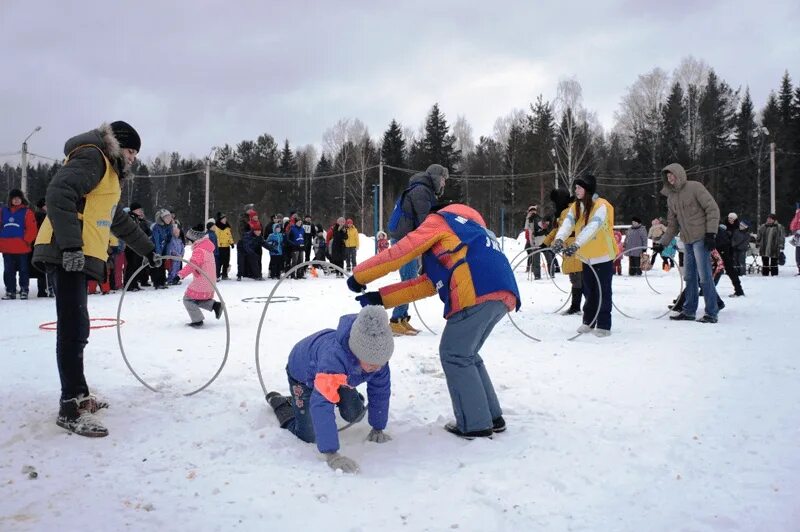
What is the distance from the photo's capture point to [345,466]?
314 cm

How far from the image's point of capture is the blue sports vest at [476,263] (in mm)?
3602

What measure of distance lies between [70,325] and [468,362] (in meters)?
2.60

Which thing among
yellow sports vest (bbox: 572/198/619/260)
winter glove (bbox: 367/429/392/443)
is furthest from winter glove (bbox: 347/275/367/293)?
yellow sports vest (bbox: 572/198/619/260)

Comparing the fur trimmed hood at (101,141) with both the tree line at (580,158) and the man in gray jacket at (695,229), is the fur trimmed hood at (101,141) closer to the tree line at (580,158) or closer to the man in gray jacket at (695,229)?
the man in gray jacket at (695,229)

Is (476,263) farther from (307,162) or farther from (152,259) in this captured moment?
(307,162)

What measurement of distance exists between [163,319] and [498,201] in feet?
146

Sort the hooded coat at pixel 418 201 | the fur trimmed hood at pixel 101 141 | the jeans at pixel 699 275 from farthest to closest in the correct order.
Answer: the jeans at pixel 699 275 → the hooded coat at pixel 418 201 → the fur trimmed hood at pixel 101 141

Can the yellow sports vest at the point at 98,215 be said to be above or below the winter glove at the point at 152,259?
above

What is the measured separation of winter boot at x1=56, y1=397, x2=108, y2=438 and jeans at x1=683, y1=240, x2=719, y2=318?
24.0 feet

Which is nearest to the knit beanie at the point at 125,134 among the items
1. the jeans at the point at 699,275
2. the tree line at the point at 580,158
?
the jeans at the point at 699,275

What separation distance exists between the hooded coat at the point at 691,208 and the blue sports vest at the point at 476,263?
5077mm

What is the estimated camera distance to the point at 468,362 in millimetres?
3656

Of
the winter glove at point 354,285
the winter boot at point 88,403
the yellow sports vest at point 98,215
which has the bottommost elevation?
the winter boot at point 88,403

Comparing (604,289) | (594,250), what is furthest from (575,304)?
(594,250)
